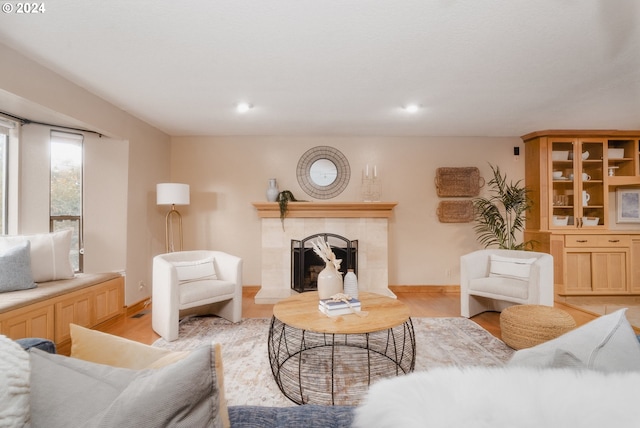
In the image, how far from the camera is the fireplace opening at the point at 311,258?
13.9 ft

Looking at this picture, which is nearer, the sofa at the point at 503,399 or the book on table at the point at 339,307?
the sofa at the point at 503,399

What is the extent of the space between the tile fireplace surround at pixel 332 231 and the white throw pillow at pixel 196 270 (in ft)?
3.49

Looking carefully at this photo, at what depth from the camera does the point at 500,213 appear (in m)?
4.53

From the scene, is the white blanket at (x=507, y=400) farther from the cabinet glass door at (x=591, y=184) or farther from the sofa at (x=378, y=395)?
the cabinet glass door at (x=591, y=184)

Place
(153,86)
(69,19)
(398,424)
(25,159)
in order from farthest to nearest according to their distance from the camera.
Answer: (25,159) → (153,86) → (69,19) → (398,424)

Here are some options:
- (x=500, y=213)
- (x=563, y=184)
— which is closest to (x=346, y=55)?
(x=500, y=213)

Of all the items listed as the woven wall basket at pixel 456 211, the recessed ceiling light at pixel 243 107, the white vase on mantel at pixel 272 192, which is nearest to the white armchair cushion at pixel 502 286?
the woven wall basket at pixel 456 211

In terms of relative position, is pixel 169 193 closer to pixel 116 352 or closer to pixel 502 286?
pixel 116 352

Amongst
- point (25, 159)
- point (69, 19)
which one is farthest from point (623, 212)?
point (25, 159)

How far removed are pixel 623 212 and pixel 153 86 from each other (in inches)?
255

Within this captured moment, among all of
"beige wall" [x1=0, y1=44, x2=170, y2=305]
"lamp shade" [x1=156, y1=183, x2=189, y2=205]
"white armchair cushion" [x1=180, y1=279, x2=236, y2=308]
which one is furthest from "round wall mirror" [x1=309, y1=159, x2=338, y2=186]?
"beige wall" [x1=0, y1=44, x2=170, y2=305]

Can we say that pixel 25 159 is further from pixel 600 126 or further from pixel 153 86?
pixel 600 126

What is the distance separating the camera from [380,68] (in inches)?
95.8

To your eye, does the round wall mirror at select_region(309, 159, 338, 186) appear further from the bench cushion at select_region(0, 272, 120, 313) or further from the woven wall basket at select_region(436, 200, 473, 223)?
the bench cushion at select_region(0, 272, 120, 313)
